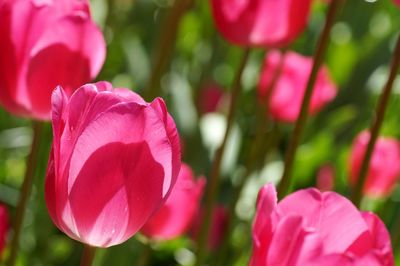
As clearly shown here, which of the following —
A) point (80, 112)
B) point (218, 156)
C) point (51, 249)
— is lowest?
point (51, 249)

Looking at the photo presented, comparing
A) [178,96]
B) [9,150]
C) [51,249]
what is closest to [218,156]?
[51,249]

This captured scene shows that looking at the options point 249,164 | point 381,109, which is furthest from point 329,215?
point 249,164

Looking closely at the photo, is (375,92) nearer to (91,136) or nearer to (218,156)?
(218,156)

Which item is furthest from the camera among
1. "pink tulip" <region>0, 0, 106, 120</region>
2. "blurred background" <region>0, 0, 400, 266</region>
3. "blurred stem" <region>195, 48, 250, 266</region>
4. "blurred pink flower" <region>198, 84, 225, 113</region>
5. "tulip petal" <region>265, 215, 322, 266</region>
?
"blurred pink flower" <region>198, 84, 225, 113</region>

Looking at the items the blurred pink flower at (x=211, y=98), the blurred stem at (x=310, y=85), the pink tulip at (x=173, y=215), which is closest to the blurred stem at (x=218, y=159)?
the pink tulip at (x=173, y=215)

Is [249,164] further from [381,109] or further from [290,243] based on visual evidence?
[290,243]

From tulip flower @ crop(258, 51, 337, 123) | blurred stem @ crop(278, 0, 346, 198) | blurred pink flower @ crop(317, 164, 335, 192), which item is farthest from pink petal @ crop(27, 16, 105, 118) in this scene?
blurred pink flower @ crop(317, 164, 335, 192)

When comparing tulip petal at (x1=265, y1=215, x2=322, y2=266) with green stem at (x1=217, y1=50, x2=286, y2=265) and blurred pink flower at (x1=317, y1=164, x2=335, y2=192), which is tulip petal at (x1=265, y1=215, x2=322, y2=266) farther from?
blurred pink flower at (x1=317, y1=164, x2=335, y2=192)
